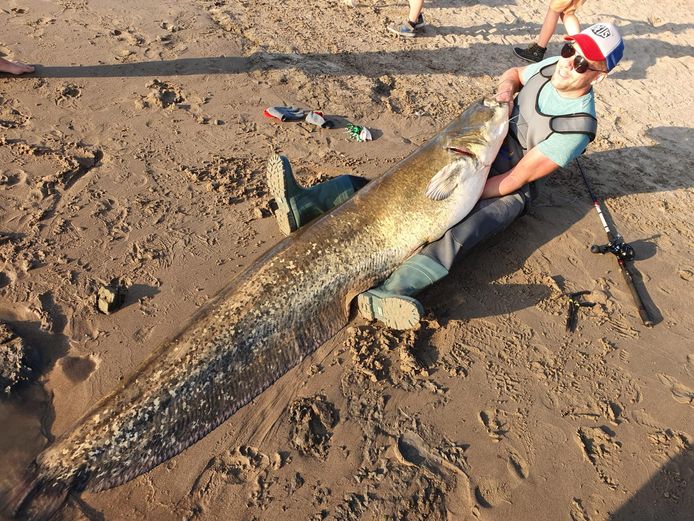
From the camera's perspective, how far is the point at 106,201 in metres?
4.08

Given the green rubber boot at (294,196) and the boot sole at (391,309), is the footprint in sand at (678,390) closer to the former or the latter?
the boot sole at (391,309)

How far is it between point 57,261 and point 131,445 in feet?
5.86

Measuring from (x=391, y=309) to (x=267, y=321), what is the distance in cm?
81

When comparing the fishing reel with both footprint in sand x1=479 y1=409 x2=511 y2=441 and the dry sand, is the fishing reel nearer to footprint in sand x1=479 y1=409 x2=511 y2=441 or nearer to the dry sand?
the dry sand

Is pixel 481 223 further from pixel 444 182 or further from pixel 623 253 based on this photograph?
pixel 623 253

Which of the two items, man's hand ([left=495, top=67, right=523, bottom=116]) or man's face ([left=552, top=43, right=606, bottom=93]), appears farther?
man's hand ([left=495, top=67, right=523, bottom=116])

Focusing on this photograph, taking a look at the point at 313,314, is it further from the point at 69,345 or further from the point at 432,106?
the point at 432,106

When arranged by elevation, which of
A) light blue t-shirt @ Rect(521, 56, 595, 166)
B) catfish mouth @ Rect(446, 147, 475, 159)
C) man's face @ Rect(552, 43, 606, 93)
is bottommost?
catfish mouth @ Rect(446, 147, 475, 159)

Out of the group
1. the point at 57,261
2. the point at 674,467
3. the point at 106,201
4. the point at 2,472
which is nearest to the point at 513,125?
the point at 674,467

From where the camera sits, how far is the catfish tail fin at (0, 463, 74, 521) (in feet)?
7.68

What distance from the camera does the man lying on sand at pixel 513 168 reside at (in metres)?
3.36

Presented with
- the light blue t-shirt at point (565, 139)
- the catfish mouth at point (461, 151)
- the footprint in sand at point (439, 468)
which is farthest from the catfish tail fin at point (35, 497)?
the light blue t-shirt at point (565, 139)

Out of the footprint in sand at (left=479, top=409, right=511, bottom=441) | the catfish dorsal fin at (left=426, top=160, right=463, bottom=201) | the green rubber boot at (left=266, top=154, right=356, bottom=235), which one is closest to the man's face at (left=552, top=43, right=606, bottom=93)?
the catfish dorsal fin at (left=426, top=160, right=463, bottom=201)

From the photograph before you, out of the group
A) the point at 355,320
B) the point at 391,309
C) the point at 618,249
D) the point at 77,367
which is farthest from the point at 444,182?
the point at 77,367
